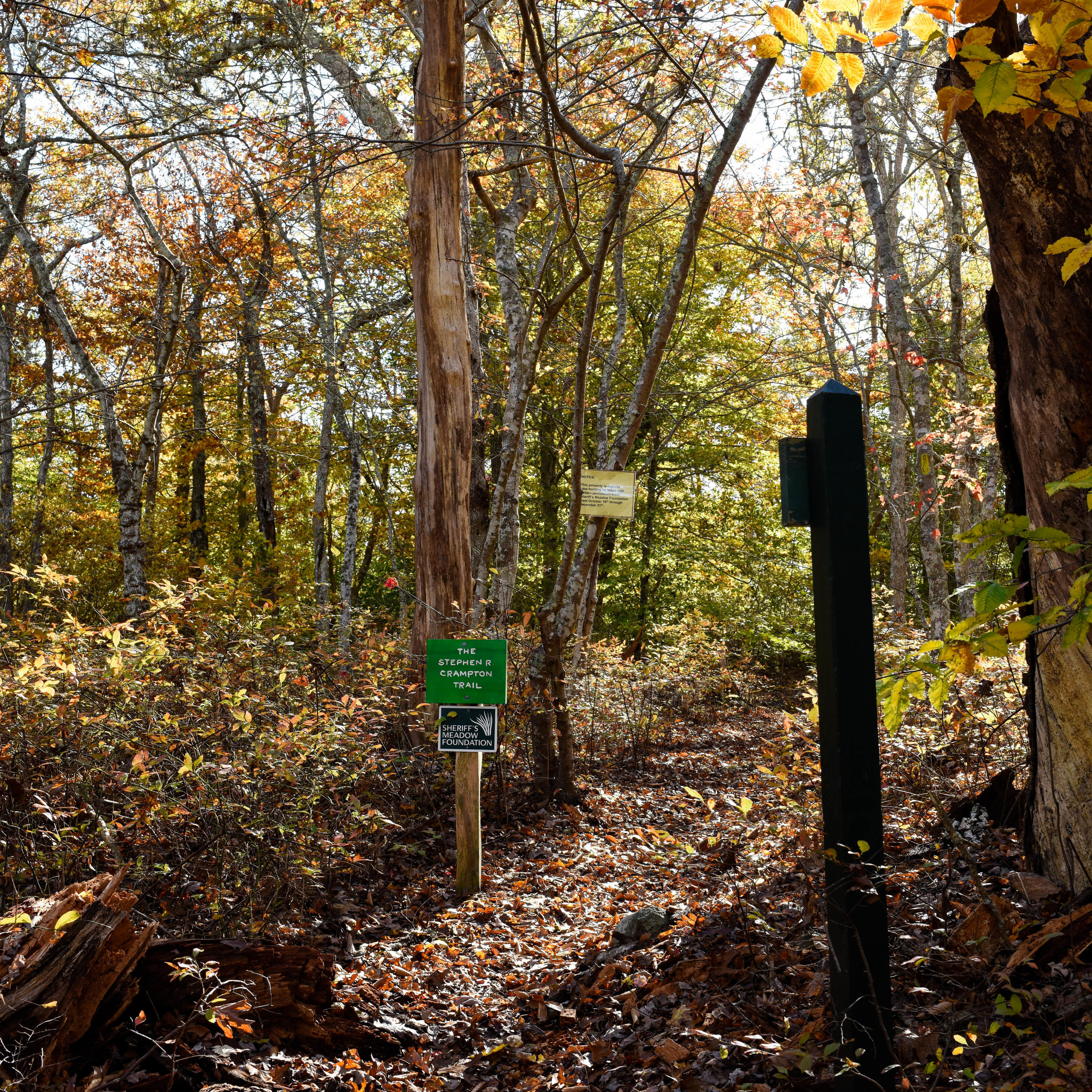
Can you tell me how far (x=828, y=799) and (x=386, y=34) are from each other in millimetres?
10972

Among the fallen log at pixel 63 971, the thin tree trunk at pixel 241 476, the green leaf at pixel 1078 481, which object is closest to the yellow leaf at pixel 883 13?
the green leaf at pixel 1078 481

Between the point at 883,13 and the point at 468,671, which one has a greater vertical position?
the point at 883,13

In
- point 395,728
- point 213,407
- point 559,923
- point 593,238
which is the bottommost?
point 559,923

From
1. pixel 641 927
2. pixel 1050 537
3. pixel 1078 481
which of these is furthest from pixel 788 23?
pixel 641 927

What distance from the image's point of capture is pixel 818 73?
2051mm

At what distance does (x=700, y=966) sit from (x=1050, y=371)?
2.86 meters

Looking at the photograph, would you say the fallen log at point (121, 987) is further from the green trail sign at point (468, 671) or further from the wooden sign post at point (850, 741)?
the wooden sign post at point (850, 741)

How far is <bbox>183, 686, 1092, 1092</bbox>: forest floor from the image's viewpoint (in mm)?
2807

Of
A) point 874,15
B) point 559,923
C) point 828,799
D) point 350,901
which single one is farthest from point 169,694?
point 874,15

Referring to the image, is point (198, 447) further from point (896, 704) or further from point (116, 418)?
point (896, 704)

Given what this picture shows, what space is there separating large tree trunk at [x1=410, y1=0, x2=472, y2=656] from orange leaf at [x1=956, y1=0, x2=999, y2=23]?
6.16 m

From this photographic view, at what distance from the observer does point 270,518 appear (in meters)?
17.7

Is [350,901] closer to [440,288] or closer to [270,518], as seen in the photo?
[440,288]

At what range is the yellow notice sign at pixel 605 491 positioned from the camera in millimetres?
7617
